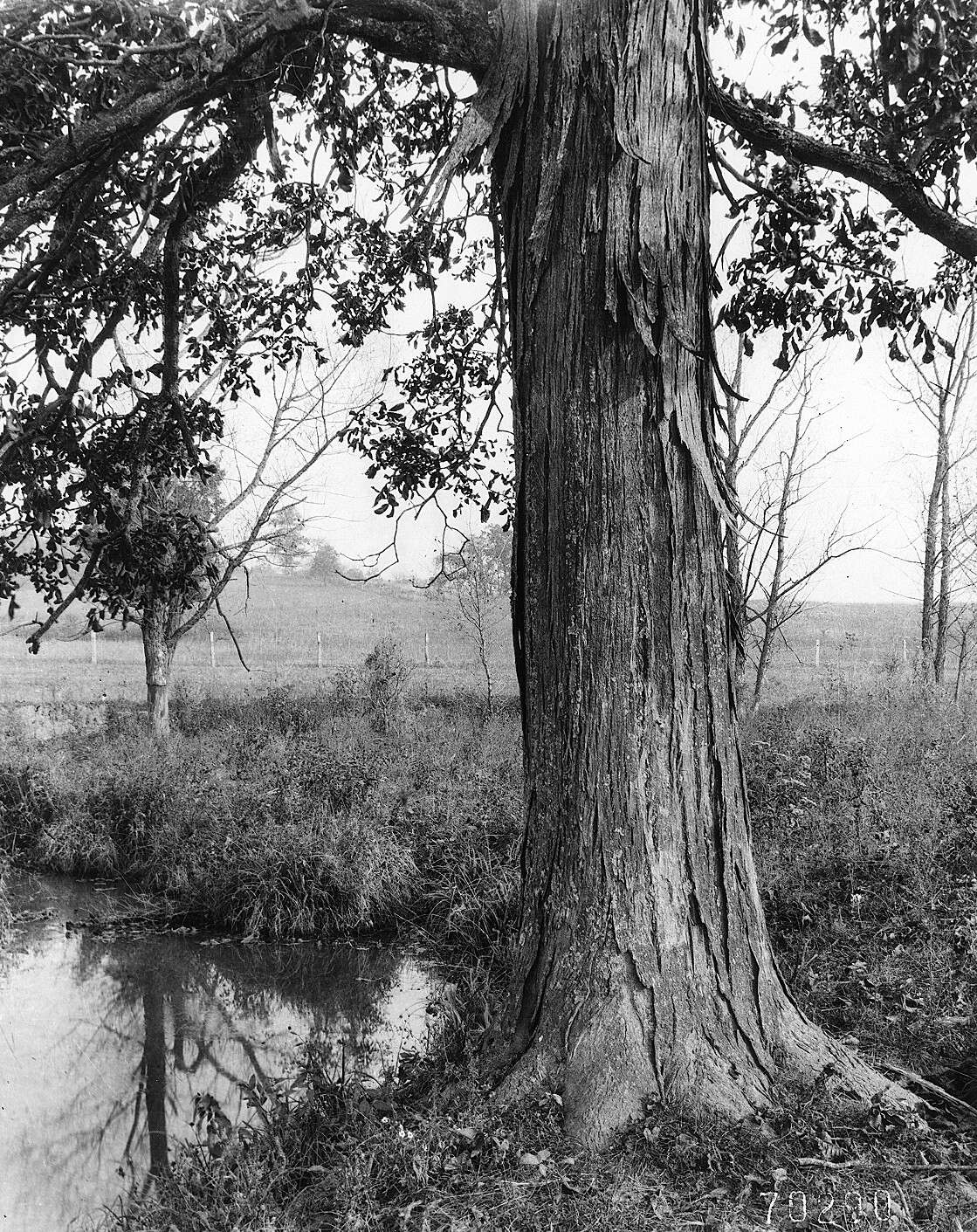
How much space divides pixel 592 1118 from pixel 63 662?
26.6 metres

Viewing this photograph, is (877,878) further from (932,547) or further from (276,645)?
(276,645)

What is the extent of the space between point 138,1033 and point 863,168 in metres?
6.87

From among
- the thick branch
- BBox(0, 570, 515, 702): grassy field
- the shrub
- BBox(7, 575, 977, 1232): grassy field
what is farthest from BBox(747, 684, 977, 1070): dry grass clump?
BBox(0, 570, 515, 702): grassy field

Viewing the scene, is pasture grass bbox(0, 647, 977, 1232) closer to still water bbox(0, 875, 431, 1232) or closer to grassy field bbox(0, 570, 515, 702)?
still water bbox(0, 875, 431, 1232)

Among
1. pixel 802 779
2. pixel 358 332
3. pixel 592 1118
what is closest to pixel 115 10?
pixel 358 332

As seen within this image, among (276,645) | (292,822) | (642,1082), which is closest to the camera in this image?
(642,1082)

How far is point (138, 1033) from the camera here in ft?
22.4

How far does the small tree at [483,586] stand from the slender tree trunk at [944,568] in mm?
6512

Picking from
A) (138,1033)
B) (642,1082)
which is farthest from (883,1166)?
(138,1033)

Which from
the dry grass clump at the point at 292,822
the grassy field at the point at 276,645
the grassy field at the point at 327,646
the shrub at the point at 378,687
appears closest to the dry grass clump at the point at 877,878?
the dry grass clump at the point at 292,822

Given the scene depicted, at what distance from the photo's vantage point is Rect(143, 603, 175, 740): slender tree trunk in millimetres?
13469

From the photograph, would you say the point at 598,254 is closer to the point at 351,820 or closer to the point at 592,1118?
the point at 592,1118

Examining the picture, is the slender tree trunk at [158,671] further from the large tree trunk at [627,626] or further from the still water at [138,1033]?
the large tree trunk at [627,626]

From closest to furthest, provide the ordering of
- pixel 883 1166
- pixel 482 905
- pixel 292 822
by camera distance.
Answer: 1. pixel 883 1166
2. pixel 482 905
3. pixel 292 822
